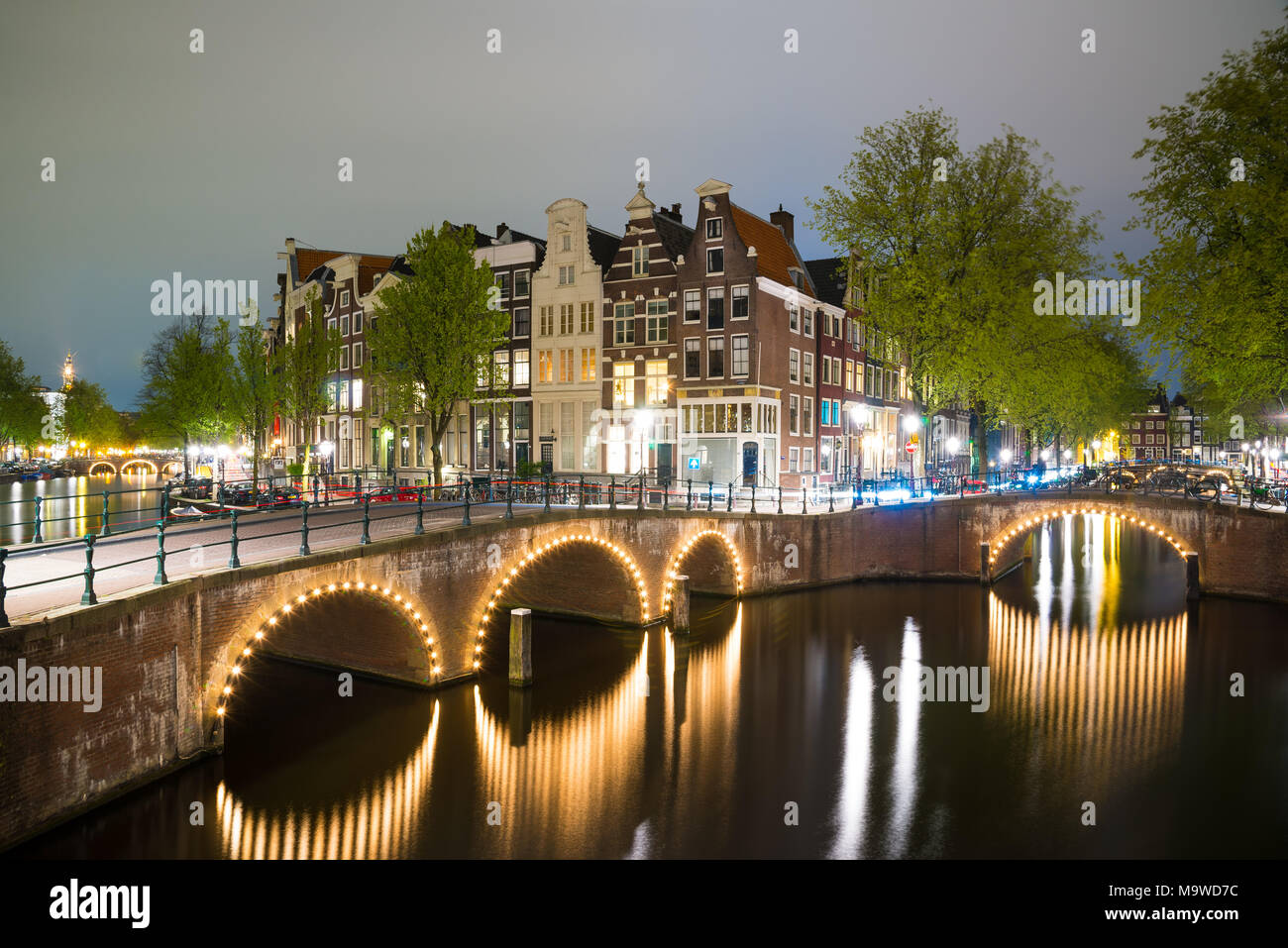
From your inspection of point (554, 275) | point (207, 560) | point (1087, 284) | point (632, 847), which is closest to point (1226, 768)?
point (632, 847)

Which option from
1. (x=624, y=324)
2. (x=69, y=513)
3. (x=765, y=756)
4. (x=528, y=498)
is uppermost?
(x=624, y=324)

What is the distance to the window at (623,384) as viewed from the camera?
139ft

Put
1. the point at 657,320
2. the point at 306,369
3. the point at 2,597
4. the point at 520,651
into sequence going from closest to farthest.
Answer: the point at 2,597 → the point at 520,651 → the point at 657,320 → the point at 306,369

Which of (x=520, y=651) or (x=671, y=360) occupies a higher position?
(x=671, y=360)

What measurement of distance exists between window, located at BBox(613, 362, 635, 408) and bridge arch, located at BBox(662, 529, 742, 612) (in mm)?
14514

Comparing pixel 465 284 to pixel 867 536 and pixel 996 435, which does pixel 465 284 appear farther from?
pixel 996 435

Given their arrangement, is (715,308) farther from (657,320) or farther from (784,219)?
(784,219)

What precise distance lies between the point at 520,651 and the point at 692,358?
79.1 feet

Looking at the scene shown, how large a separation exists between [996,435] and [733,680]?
69.4m

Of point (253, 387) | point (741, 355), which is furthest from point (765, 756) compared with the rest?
point (253, 387)

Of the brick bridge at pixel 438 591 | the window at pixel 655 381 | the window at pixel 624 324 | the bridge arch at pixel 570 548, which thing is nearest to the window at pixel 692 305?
the window at pixel 655 381

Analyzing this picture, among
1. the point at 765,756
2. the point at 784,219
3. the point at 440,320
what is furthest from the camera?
the point at 784,219

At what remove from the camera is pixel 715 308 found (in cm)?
4003

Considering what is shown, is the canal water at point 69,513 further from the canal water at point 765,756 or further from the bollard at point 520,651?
the bollard at point 520,651
